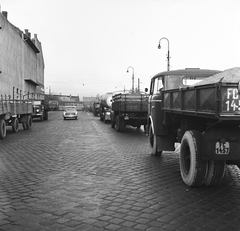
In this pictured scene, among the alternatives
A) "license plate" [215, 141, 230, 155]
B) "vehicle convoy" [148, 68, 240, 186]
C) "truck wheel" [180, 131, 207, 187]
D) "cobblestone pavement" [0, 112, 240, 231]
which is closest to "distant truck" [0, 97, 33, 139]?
"cobblestone pavement" [0, 112, 240, 231]

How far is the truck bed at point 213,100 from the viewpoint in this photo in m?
4.41

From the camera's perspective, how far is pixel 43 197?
514 cm

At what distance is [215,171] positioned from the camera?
18.5ft

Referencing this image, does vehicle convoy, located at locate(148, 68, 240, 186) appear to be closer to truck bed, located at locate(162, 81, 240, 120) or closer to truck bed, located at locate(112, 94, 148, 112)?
truck bed, located at locate(162, 81, 240, 120)

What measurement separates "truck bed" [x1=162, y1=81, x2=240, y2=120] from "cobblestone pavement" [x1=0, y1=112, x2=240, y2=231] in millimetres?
1354

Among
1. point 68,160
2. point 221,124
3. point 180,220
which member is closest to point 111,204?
point 180,220

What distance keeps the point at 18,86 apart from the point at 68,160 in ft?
125

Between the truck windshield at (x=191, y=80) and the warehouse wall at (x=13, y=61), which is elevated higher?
the warehouse wall at (x=13, y=61)

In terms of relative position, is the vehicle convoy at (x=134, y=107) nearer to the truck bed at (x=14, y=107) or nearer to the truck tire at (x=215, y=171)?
the truck bed at (x=14, y=107)

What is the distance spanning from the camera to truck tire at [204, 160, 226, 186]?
5594 millimetres

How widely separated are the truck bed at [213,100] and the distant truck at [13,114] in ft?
34.6

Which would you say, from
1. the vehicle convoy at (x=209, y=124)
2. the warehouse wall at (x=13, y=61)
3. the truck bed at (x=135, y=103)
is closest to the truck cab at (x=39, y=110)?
the warehouse wall at (x=13, y=61)

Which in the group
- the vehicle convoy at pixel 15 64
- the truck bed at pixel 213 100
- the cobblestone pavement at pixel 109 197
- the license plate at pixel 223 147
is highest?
the vehicle convoy at pixel 15 64

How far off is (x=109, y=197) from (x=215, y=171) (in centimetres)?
193
